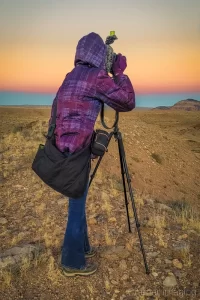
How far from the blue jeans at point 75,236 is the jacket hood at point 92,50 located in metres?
1.38

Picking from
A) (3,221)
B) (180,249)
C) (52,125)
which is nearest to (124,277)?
(180,249)

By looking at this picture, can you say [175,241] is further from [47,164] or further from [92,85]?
[92,85]

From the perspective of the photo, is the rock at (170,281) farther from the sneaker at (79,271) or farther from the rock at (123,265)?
the sneaker at (79,271)

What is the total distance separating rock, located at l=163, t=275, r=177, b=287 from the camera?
3719mm

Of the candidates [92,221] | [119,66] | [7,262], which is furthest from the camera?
[92,221]

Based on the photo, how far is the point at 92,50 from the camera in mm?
3221

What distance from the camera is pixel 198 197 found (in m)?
9.59

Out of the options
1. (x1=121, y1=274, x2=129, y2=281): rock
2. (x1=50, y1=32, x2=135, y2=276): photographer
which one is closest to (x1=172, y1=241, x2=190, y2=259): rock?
(x1=121, y1=274, x2=129, y2=281): rock

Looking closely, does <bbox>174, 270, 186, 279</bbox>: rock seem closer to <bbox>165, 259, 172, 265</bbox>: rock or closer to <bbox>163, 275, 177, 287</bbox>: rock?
<bbox>163, 275, 177, 287</bbox>: rock

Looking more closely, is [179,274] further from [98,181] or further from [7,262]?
[98,181]

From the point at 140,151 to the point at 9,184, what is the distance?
17.0 feet

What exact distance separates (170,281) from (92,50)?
2752 mm

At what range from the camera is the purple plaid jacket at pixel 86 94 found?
3.15 meters

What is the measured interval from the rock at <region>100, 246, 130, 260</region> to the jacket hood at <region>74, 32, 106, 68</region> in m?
2.50
